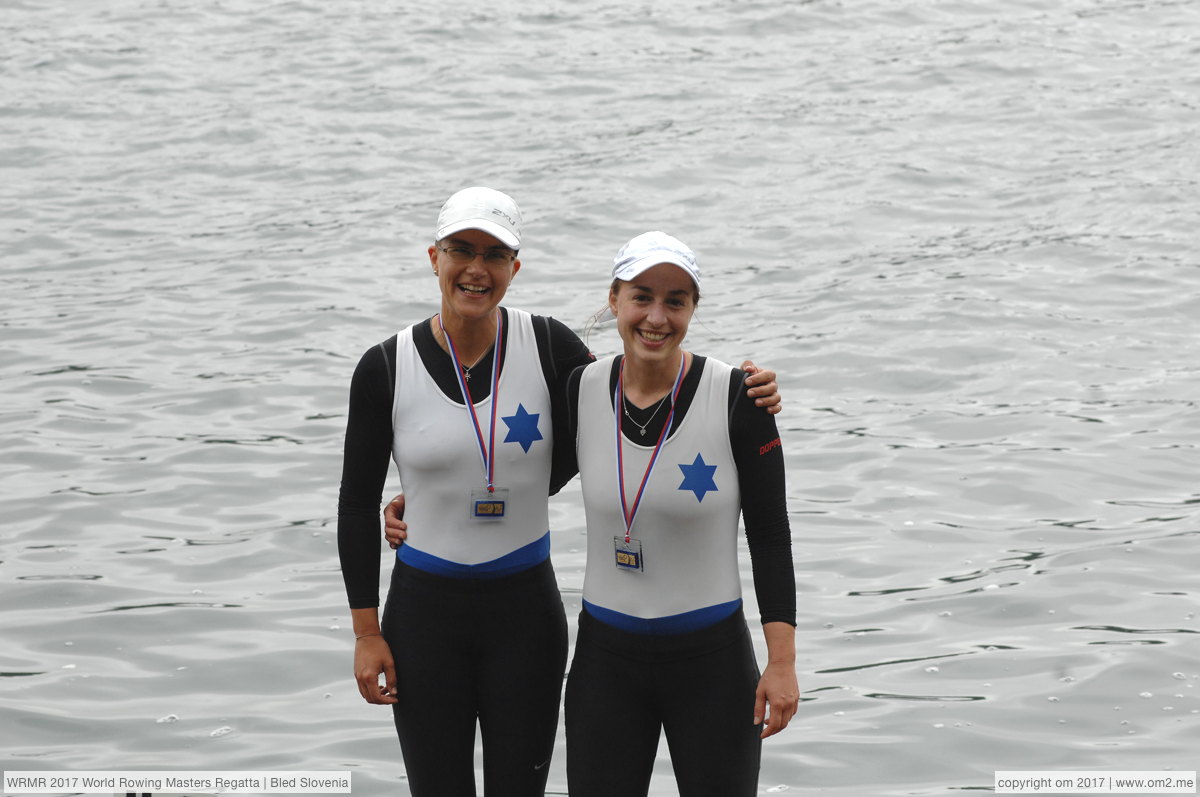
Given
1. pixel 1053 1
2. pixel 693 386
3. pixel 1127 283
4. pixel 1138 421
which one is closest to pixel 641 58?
pixel 1053 1

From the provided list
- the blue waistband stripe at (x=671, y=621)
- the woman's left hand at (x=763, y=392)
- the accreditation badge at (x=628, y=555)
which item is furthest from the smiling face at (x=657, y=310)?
the blue waistband stripe at (x=671, y=621)

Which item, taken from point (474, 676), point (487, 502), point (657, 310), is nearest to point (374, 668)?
point (474, 676)

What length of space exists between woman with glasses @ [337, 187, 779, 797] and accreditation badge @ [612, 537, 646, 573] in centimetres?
34

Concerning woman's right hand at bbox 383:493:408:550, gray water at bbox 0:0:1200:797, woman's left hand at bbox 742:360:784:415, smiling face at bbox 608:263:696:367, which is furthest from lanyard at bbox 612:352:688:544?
gray water at bbox 0:0:1200:797

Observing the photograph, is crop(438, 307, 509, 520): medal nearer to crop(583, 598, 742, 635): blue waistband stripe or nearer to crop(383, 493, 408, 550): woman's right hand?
crop(383, 493, 408, 550): woman's right hand

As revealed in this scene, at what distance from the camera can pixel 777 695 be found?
4145 millimetres

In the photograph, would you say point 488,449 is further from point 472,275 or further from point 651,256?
point 651,256

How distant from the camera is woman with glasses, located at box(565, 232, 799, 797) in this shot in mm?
4180

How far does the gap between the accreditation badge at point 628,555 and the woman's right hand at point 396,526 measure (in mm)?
683

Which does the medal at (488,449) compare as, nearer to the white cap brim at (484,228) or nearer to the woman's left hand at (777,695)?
the white cap brim at (484,228)

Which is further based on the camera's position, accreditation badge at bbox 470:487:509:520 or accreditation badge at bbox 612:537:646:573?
accreditation badge at bbox 470:487:509:520

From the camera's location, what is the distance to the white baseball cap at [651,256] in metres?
4.14

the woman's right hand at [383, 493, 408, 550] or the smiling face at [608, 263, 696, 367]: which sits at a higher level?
the smiling face at [608, 263, 696, 367]

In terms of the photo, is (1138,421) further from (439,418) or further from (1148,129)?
(1148,129)
